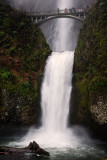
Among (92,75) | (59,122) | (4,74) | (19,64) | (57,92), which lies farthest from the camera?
(19,64)

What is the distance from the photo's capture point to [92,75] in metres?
14.3

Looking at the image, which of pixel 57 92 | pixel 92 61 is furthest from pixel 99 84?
pixel 57 92

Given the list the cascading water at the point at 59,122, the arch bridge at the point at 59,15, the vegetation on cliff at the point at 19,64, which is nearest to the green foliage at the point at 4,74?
the vegetation on cliff at the point at 19,64

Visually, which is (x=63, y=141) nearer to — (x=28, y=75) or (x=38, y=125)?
(x=38, y=125)

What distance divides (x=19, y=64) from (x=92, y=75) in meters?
8.15

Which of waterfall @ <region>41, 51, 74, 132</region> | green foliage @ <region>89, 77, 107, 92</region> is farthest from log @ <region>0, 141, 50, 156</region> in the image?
green foliage @ <region>89, 77, 107, 92</region>

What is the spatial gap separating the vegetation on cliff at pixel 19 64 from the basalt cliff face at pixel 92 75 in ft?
14.7

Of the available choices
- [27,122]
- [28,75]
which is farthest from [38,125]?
[28,75]

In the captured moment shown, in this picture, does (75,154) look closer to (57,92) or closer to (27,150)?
(27,150)

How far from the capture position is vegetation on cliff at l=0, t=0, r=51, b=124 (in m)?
15.4

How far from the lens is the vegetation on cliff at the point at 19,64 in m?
15.4

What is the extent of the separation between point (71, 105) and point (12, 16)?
14.8 meters

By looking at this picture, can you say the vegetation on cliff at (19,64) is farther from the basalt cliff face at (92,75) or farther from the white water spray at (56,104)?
the basalt cliff face at (92,75)

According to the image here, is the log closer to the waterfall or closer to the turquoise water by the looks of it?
the turquoise water
